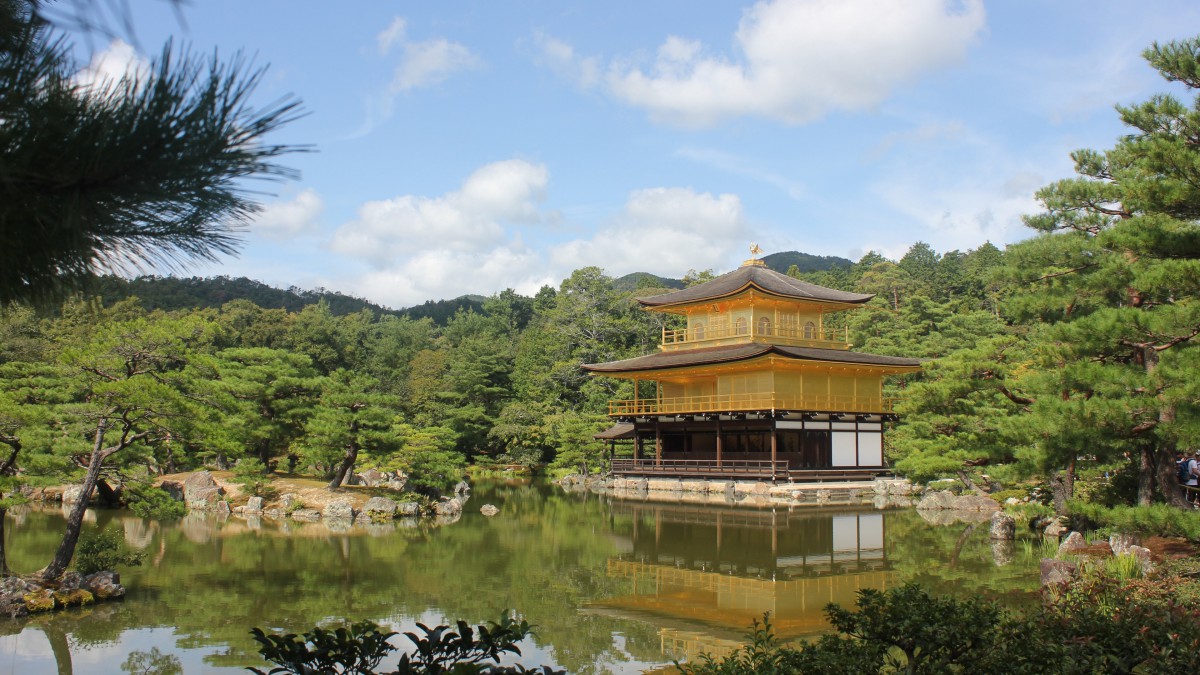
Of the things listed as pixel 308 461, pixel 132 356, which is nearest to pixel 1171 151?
pixel 132 356

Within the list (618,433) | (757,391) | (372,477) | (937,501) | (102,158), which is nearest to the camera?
(102,158)

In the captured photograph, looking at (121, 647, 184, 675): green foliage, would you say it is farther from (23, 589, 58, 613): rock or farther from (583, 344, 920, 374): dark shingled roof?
(583, 344, 920, 374): dark shingled roof

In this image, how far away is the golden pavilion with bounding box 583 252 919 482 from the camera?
24.0 m

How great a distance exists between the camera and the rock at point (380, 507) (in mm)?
17234

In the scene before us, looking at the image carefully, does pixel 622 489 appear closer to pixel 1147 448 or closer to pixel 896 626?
pixel 1147 448

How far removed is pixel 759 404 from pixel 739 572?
12762mm

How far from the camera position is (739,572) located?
10992mm

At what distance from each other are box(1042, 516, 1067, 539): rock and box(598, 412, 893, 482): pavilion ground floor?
358 inches

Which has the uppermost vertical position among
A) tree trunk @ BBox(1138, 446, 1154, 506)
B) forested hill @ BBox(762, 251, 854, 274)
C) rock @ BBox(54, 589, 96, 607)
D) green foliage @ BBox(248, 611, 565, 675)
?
forested hill @ BBox(762, 251, 854, 274)

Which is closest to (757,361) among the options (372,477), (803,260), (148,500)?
(372,477)

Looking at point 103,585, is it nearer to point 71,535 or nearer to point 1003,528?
point 71,535

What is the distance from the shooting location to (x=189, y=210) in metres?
2.50

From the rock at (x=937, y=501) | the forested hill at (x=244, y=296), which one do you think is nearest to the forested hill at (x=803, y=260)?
the forested hill at (x=244, y=296)

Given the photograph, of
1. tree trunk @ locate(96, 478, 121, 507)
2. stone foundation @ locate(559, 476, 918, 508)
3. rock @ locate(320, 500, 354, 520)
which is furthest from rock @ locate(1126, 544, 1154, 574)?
tree trunk @ locate(96, 478, 121, 507)
